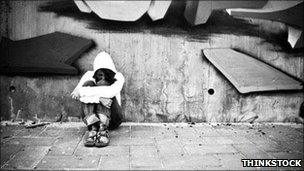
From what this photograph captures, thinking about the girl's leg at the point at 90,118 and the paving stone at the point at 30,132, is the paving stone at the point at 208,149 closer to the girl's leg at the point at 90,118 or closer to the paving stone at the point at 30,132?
the girl's leg at the point at 90,118

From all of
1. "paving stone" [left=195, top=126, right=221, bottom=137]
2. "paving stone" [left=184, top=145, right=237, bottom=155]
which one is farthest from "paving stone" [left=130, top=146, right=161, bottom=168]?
"paving stone" [left=195, top=126, right=221, bottom=137]

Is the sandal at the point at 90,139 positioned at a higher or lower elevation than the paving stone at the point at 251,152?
higher

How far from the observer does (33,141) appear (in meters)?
3.77

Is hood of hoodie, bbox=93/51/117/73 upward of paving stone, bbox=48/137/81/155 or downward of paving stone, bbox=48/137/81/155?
upward

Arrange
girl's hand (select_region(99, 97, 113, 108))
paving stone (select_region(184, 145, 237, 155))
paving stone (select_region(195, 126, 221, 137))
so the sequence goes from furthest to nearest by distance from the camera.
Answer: paving stone (select_region(195, 126, 221, 137))
girl's hand (select_region(99, 97, 113, 108))
paving stone (select_region(184, 145, 237, 155))

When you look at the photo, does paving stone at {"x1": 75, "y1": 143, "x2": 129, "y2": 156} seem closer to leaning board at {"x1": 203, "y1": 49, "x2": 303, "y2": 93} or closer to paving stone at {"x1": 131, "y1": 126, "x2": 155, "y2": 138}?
paving stone at {"x1": 131, "y1": 126, "x2": 155, "y2": 138}

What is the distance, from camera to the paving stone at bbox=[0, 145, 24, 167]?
3201mm

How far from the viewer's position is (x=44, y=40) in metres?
4.59

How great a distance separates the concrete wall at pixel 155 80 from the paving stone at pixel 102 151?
1231mm

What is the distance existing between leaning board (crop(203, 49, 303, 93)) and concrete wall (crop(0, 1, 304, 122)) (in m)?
0.12

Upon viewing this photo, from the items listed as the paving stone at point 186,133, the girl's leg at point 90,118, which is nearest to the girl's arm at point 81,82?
the girl's leg at point 90,118

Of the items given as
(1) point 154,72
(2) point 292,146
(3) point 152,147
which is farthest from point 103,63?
(2) point 292,146

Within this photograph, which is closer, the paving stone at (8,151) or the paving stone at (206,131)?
the paving stone at (8,151)

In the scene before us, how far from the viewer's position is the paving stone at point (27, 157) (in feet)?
9.95
